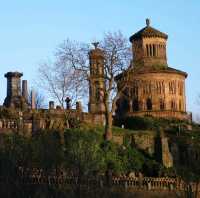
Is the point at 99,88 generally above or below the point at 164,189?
above

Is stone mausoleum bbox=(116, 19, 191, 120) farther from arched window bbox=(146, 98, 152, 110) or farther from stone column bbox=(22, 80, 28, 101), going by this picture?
stone column bbox=(22, 80, 28, 101)

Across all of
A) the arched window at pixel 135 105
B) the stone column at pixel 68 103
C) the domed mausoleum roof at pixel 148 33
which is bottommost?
the stone column at pixel 68 103

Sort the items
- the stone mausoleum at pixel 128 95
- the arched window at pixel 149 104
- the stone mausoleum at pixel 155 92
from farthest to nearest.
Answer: the arched window at pixel 149 104
the stone mausoleum at pixel 155 92
the stone mausoleum at pixel 128 95

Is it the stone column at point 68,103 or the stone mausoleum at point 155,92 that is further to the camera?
the stone mausoleum at point 155,92

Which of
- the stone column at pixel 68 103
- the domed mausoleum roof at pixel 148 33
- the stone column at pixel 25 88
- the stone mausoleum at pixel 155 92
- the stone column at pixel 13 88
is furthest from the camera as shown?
the domed mausoleum roof at pixel 148 33

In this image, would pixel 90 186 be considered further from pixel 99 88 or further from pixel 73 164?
pixel 99 88

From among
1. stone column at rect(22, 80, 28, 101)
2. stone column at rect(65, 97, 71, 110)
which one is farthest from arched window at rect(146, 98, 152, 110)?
stone column at rect(65, 97, 71, 110)

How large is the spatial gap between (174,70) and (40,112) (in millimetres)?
30245

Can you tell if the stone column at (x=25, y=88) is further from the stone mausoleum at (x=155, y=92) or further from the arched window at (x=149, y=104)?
the arched window at (x=149, y=104)

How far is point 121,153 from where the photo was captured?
41062 mm

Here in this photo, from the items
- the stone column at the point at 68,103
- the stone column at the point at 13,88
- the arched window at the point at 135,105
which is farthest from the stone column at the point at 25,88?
the arched window at the point at 135,105

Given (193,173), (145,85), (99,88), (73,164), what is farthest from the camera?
(145,85)

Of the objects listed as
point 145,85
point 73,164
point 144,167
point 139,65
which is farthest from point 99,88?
point 145,85

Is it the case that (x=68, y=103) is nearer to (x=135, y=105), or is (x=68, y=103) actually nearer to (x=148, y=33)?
(x=135, y=105)
